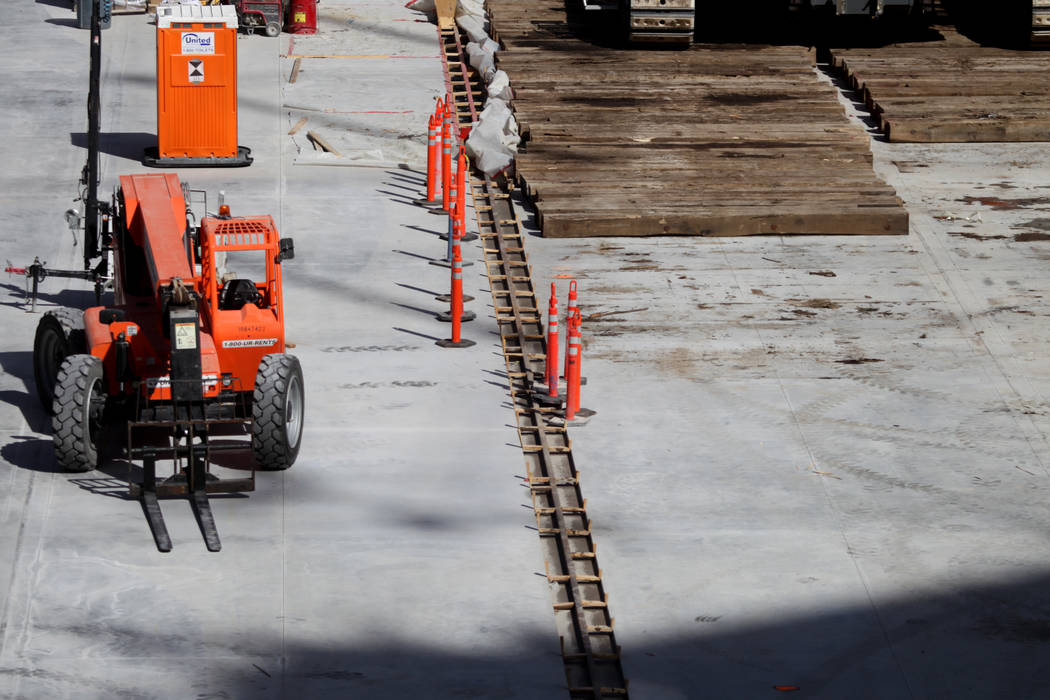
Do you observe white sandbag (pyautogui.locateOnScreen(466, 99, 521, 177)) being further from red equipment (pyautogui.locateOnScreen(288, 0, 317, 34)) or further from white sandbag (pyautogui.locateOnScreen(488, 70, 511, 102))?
red equipment (pyautogui.locateOnScreen(288, 0, 317, 34))

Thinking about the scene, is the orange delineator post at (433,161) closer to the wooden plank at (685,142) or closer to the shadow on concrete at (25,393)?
the wooden plank at (685,142)

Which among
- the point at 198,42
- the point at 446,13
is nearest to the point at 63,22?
the point at 446,13

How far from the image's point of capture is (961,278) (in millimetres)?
18891

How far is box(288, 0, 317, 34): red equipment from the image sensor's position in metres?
Result: 28.2

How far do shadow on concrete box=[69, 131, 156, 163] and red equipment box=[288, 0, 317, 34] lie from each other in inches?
220

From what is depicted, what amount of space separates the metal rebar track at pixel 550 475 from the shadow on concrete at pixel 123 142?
4.75 metres

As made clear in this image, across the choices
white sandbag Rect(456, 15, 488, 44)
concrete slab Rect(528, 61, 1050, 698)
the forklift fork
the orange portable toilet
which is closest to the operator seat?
the forklift fork

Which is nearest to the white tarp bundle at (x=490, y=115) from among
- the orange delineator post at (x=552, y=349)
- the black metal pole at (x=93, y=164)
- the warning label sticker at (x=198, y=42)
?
the warning label sticker at (x=198, y=42)

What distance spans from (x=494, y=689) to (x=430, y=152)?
1143 centimetres

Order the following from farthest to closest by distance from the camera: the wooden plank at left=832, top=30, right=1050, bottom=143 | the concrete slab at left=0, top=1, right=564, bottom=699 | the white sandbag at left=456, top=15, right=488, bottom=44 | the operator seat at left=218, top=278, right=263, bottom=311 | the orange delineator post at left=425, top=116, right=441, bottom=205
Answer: the white sandbag at left=456, top=15, right=488, bottom=44 < the wooden plank at left=832, top=30, right=1050, bottom=143 < the orange delineator post at left=425, top=116, right=441, bottom=205 < the operator seat at left=218, top=278, right=263, bottom=311 < the concrete slab at left=0, top=1, right=564, bottom=699

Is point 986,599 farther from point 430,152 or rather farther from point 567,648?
point 430,152

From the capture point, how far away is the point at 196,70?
22.1 metres

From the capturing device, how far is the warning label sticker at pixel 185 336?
13.0 metres

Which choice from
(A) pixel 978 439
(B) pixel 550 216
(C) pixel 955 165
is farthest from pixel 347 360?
(C) pixel 955 165
